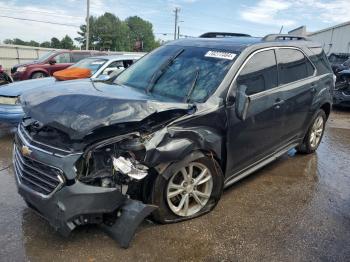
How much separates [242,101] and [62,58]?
41.7 feet

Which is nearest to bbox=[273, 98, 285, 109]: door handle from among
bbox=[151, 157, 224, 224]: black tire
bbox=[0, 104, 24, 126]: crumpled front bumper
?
bbox=[151, 157, 224, 224]: black tire

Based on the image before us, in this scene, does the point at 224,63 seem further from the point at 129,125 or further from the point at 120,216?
the point at 120,216

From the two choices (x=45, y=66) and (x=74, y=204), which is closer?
(x=74, y=204)

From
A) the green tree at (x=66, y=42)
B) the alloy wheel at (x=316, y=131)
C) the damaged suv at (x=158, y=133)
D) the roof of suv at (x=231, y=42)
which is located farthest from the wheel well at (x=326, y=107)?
the green tree at (x=66, y=42)

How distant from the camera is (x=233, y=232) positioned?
11.3 feet

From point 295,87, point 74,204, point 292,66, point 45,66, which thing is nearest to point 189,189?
point 74,204

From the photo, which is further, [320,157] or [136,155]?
[320,157]

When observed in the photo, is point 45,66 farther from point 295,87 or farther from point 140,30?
point 140,30

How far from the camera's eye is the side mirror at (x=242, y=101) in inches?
137

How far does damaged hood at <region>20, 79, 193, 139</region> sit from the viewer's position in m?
Result: 2.85

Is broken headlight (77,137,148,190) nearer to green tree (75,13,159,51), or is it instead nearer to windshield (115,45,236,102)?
windshield (115,45,236,102)

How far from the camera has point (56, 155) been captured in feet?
9.51

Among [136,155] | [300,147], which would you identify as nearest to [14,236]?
[136,155]

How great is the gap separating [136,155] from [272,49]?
8.10 ft
